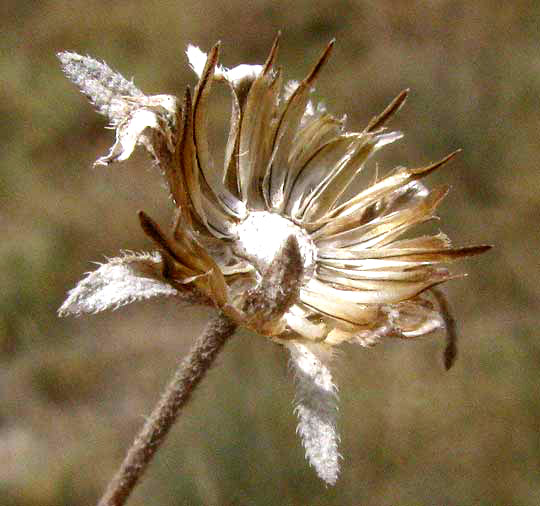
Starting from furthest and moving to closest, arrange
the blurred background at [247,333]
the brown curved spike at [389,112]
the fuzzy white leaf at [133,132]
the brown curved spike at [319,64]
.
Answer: the blurred background at [247,333], the brown curved spike at [389,112], the brown curved spike at [319,64], the fuzzy white leaf at [133,132]

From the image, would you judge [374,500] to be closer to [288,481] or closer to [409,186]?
[288,481]

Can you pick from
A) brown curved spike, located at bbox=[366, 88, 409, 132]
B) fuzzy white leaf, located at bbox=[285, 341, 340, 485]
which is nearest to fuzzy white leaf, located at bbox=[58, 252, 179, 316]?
fuzzy white leaf, located at bbox=[285, 341, 340, 485]

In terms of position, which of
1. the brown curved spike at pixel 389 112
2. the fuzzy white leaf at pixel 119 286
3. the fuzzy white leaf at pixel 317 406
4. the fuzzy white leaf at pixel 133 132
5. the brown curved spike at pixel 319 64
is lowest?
the fuzzy white leaf at pixel 317 406

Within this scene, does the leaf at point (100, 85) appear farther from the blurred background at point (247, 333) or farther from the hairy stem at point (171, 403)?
the blurred background at point (247, 333)

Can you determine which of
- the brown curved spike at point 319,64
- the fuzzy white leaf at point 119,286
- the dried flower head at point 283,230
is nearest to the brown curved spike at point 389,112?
the dried flower head at point 283,230

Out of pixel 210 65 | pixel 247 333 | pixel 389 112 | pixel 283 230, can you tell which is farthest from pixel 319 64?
pixel 247 333
